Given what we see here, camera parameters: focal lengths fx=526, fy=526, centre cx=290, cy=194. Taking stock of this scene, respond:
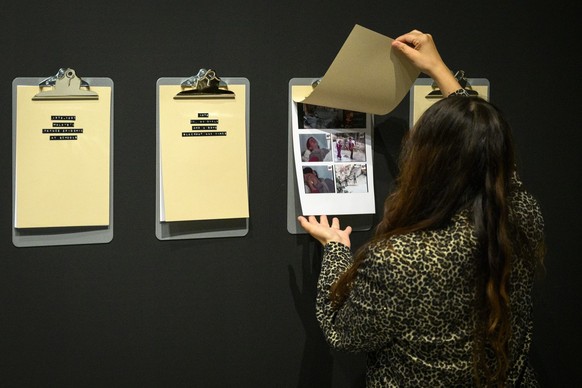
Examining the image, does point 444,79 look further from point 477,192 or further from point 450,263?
point 450,263

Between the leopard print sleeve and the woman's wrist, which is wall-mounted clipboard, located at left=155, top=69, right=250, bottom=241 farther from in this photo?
the woman's wrist

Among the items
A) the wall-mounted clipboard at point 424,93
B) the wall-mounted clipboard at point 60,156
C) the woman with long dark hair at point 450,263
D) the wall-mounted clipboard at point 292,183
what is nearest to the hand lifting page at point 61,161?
the wall-mounted clipboard at point 60,156

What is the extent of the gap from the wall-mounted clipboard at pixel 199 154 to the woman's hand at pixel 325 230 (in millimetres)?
127

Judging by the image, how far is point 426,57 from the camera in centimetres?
102

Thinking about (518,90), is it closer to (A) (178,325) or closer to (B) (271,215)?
(B) (271,215)

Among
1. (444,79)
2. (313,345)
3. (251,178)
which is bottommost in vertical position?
(313,345)

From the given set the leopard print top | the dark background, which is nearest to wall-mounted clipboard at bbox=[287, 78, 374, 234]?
the dark background

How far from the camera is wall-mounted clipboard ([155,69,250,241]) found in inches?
40.8

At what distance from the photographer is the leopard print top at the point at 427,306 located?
2.52 feet

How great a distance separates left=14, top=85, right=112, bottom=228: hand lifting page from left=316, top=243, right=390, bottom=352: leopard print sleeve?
1.50ft

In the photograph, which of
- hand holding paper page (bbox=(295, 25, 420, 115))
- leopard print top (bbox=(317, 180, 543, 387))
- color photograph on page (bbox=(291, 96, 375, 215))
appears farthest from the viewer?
color photograph on page (bbox=(291, 96, 375, 215))

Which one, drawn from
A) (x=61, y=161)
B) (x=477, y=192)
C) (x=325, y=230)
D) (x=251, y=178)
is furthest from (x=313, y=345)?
(x=61, y=161)

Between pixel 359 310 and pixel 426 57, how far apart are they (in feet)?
1.70

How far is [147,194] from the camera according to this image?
105 cm
